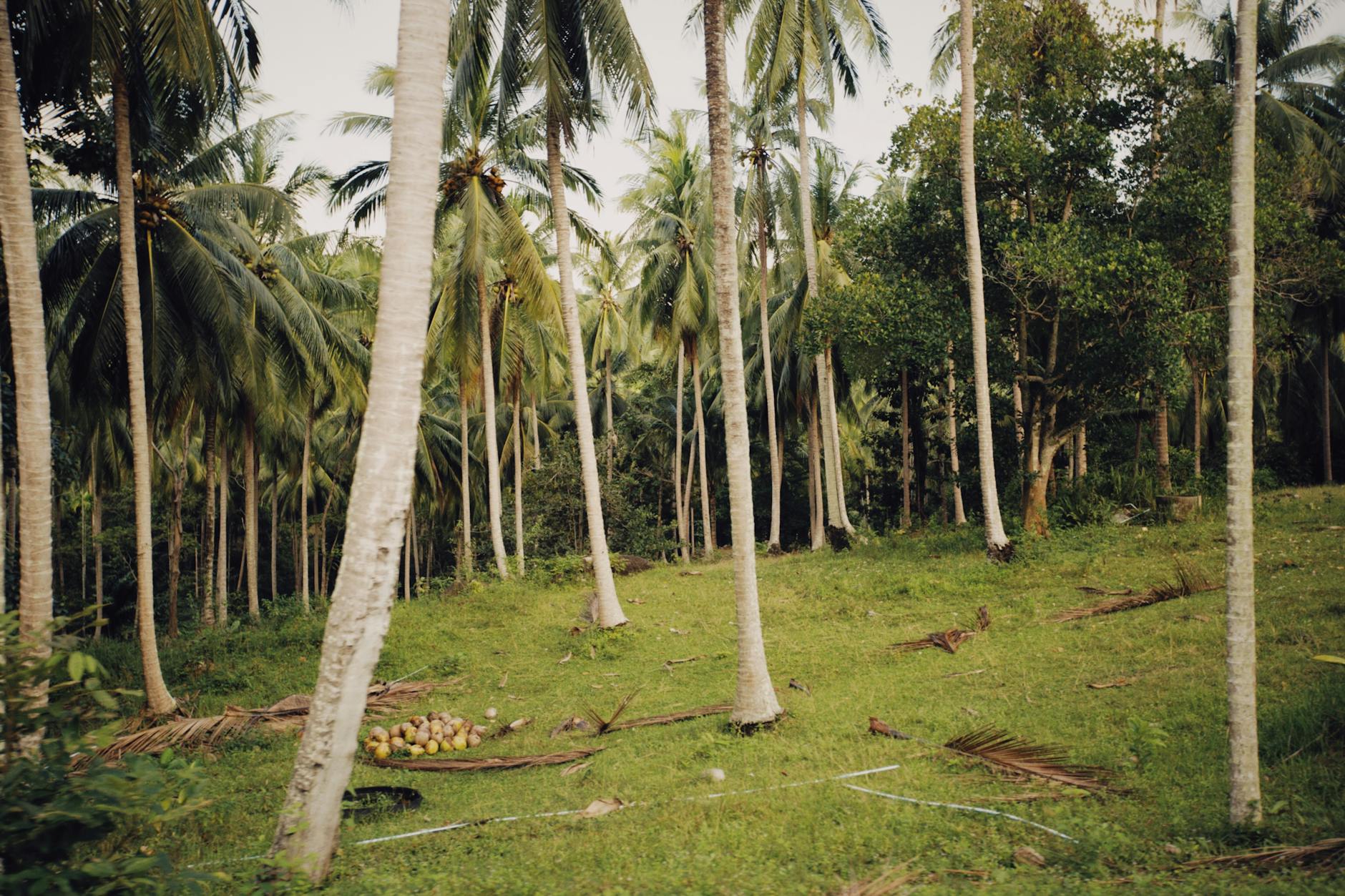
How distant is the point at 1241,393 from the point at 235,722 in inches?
385

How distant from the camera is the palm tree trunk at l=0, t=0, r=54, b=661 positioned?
6.82 m

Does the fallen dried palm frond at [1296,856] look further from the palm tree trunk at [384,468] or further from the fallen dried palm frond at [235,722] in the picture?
the fallen dried palm frond at [235,722]

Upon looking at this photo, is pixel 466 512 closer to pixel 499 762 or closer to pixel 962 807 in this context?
pixel 499 762

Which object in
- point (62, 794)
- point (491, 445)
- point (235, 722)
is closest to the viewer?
point (62, 794)

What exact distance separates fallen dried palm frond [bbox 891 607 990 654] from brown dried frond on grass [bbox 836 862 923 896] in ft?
17.7

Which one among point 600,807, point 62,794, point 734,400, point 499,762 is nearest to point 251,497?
point 499,762

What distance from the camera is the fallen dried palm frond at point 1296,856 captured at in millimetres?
4113

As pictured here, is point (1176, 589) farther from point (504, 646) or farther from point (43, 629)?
point (43, 629)

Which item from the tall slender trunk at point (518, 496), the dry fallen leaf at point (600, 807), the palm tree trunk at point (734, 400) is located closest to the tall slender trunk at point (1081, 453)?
the palm tree trunk at point (734, 400)

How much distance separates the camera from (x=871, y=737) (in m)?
6.81

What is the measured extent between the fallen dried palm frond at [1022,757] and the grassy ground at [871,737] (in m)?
0.15

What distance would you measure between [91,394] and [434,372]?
28.7 ft

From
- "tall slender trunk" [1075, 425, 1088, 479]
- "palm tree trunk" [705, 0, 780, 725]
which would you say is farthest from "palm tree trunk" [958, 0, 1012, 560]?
"palm tree trunk" [705, 0, 780, 725]

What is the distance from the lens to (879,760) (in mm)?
6250
